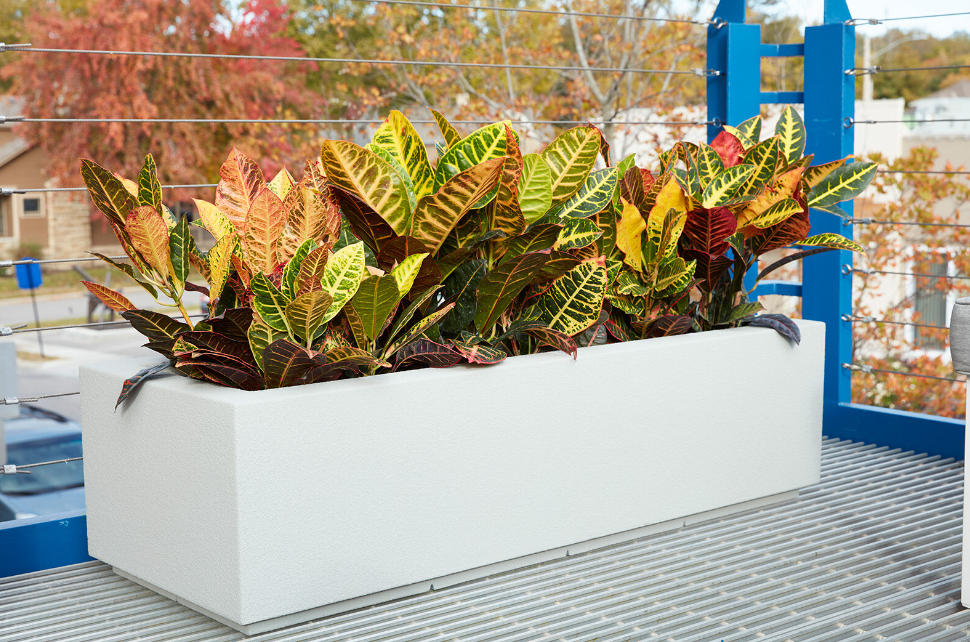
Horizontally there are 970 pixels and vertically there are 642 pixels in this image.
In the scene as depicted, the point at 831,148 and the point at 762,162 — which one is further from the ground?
the point at 831,148

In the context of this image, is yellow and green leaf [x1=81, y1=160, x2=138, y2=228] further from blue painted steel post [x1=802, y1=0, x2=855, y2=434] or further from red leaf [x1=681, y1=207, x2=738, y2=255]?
blue painted steel post [x1=802, y1=0, x2=855, y2=434]

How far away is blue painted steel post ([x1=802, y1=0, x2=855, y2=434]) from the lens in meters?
2.38

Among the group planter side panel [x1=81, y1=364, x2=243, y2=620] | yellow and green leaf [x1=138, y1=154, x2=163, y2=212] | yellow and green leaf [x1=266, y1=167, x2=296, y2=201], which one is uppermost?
yellow and green leaf [x1=266, y1=167, x2=296, y2=201]

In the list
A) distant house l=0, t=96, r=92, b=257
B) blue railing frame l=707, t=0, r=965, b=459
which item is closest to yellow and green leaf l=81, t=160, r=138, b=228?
blue railing frame l=707, t=0, r=965, b=459

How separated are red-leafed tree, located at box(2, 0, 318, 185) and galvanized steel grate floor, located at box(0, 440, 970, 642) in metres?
8.36

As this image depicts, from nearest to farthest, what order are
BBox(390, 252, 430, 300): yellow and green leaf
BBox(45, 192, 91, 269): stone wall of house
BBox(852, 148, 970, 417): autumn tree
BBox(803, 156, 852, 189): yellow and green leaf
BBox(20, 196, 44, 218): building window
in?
BBox(390, 252, 430, 300): yellow and green leaf, BBox(803, 156, 852, 189): yellow and green leaf, BBox(852, 148, 970, 417): autumn tree, BBox(45, 192, 91, 269): stone wall of house, BBox(20, 196, 44, 218): building window

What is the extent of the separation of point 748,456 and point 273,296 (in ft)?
3.39

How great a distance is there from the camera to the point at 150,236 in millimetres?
1373

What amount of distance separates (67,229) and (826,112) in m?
13.3

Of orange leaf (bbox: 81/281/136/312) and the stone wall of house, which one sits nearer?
orange leaf (bbox: 81/281/136/312)

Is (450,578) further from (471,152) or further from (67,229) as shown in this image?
(67,229)

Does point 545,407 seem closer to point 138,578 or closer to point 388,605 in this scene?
point 388,605

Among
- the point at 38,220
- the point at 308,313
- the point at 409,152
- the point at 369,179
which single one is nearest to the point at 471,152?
the point at 409,152

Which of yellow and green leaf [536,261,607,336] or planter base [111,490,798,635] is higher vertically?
yellow and green leaf [536,261,607,336]
